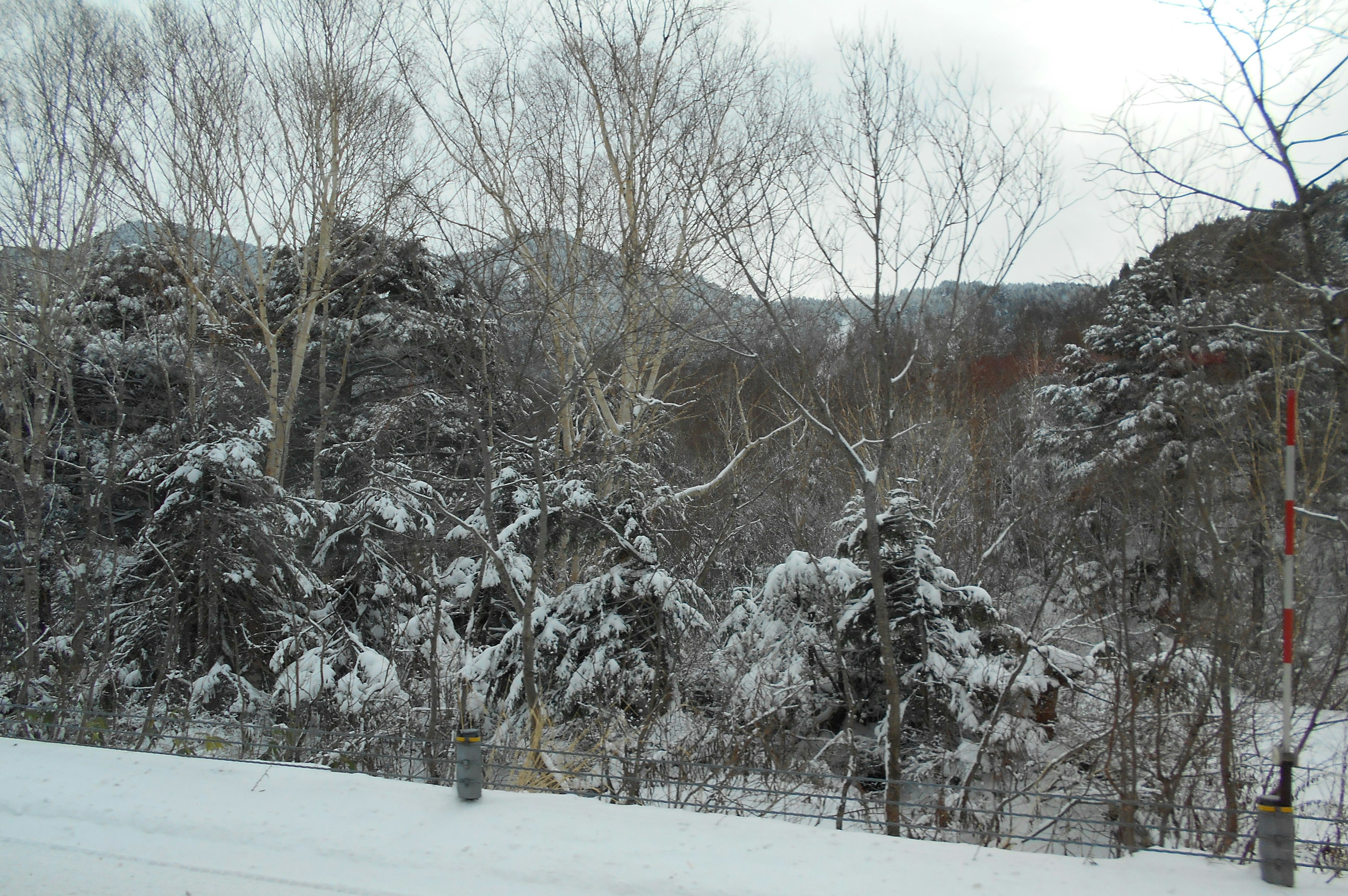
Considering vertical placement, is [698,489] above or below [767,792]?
above

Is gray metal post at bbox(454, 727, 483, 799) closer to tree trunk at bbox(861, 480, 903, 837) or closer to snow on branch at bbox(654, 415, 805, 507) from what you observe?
tree trunk at bbox(861, 480, 903, 837)

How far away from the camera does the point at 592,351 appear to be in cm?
973

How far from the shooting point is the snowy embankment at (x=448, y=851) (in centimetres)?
432

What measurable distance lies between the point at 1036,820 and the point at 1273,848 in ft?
13.7

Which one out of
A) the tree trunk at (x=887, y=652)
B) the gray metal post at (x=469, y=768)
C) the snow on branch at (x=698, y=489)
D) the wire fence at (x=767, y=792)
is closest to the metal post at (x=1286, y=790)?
the wire fence at (x=767, y=792)

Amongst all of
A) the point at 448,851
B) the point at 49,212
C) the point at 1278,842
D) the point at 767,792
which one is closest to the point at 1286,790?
the point at 1278,842

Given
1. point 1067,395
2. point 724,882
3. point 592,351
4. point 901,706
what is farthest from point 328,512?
point 1067,395

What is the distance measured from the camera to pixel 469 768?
5.33m

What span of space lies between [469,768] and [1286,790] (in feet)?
16.3

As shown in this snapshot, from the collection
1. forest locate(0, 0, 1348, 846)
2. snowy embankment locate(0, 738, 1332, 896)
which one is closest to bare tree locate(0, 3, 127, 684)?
forest locate(0, 0, 1348, 846)

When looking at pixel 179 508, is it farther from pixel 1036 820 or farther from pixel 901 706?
pixel 1036 820

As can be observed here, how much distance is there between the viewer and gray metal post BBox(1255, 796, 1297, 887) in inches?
161

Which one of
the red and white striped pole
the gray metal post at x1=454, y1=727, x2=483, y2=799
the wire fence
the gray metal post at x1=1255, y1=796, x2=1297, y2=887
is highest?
the red and white striped pole

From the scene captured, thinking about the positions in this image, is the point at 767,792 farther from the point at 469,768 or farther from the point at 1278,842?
the point at 1278,842
